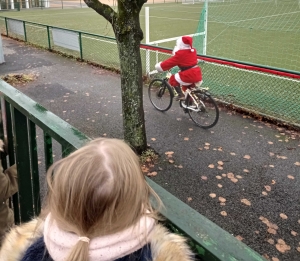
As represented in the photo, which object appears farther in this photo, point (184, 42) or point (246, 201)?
point (184, 42)

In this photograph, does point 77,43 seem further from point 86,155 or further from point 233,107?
point 86,155

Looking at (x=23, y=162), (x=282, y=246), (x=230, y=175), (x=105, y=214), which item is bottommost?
(x=282, y=246)

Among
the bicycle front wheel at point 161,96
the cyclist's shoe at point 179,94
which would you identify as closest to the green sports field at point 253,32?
the bicycle front wheel at point 161,96

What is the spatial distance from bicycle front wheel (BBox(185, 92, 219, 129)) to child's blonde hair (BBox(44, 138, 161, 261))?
16.8 ft

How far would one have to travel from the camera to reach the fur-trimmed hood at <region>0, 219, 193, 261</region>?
1140mm

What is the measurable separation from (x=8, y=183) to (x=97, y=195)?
1.38m

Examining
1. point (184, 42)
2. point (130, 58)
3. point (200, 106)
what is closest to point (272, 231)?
point (130, 58)

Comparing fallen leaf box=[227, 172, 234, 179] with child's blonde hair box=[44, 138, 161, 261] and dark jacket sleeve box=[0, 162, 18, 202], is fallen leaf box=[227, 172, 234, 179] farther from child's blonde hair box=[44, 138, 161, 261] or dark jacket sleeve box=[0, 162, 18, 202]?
child's blonde hair box=[44, 138, 161, 261]

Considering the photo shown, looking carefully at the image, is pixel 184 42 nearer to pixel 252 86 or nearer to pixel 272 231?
pixel 252 86

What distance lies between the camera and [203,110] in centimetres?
636

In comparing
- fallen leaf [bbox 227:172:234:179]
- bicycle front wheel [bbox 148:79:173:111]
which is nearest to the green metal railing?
fallen leaf [bbox 227:172:234:179]

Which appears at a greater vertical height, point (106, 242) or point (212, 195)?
point (106, 242)

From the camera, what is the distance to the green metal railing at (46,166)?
995mm

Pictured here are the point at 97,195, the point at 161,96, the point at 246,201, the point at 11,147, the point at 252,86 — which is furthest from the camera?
the point at 252,86
